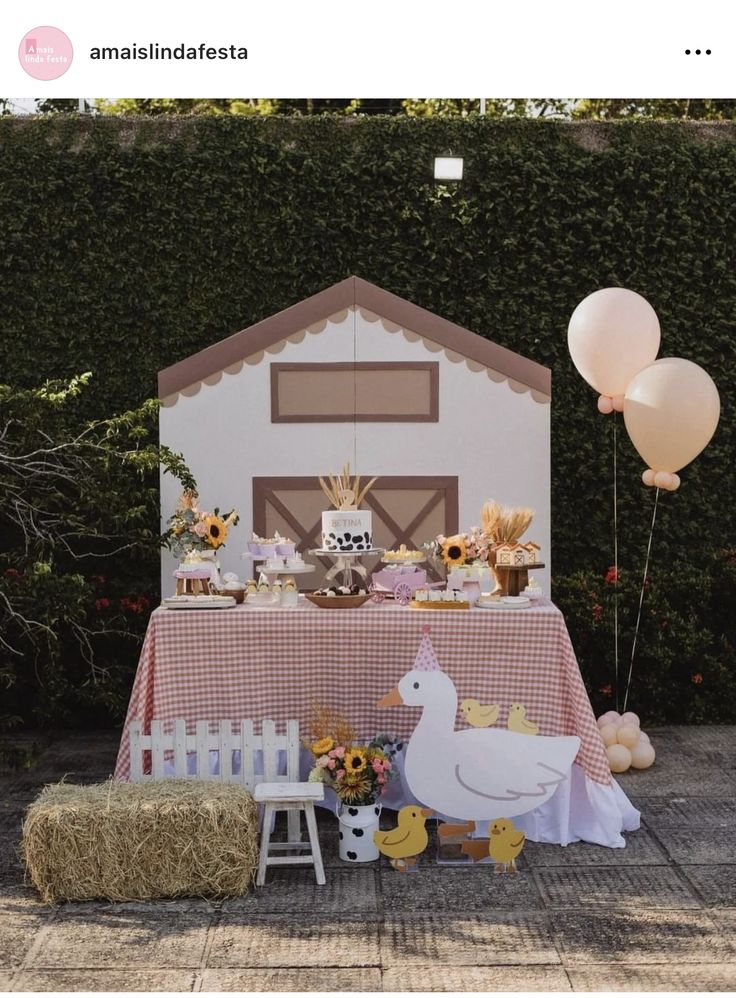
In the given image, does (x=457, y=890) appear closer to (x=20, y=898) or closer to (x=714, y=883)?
(x=714, y=883)

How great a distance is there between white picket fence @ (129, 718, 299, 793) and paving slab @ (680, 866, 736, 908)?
1.59 m

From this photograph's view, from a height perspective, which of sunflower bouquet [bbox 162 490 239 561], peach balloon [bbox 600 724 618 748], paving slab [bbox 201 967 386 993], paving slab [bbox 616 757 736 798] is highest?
sunflower bouquet [bbox 162 490 239 561]

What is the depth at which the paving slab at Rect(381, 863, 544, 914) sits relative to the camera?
4227 mm

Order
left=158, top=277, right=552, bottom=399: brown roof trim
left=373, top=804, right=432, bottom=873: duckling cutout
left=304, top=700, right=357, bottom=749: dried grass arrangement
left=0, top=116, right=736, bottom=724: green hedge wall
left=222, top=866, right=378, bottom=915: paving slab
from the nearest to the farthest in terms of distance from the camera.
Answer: left=222, top=866, right=378, bottom=915: paving slab → left=373, top=804, right=432, bottom=873: duckling cutout → left=304, top=700, right=357, bottom=749: dried grass arrangement → left=158, top=277, right=552, bottom=399: brown roof trim → left=0, top=116, right=736, bottom=724: green hedge wall

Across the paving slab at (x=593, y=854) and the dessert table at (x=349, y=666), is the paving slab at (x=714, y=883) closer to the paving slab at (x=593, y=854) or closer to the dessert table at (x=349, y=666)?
the paving slab at (x=593, y=854)

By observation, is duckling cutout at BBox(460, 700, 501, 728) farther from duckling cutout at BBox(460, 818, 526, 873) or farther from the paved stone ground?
the paved stone ground

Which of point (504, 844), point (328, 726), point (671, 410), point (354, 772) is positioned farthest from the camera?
point (671, 410)

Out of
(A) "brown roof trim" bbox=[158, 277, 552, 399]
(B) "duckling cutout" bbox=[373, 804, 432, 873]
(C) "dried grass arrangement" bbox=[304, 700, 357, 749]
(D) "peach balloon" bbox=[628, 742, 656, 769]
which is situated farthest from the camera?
(A) "brown roof trim" bbox=[158, 277, 552, 399]

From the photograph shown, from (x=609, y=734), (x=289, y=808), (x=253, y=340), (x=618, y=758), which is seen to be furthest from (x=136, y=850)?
(x=253, y=340)

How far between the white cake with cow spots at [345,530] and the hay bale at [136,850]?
142cm

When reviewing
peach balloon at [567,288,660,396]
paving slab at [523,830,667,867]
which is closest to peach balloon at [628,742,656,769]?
paving slab at [523,830,667,867]

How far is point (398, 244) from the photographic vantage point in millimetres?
7539

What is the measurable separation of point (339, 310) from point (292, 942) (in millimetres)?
3606

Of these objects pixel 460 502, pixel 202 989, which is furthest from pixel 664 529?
pixel 202 989
